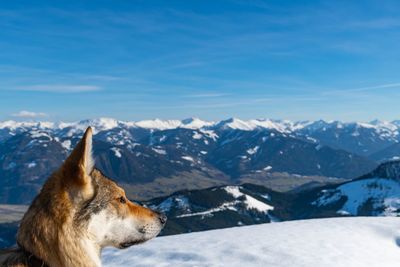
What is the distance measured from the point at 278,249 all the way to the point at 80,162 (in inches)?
595

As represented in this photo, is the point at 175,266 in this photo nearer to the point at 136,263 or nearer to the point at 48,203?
the point at 136,263

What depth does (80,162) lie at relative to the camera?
17.6 feet

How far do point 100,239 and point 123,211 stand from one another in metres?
0.77

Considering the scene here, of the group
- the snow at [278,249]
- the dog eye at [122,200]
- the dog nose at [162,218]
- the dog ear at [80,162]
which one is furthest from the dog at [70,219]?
the snow at [278,249]

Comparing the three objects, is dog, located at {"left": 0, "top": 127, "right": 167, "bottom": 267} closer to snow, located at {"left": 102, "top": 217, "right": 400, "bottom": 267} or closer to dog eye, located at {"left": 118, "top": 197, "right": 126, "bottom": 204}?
dog eye, located at {"left": 118, "top": 197, "right": 126, "bottom": 204}

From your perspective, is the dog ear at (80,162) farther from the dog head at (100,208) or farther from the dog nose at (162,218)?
the dog nose at (162,218)

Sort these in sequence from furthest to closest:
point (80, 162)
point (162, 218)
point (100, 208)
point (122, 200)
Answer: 1. point (162, 218)
2. point (122, 200)
3. point (100, 208)
4. point (80, 162)

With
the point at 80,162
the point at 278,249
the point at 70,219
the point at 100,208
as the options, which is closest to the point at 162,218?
the point at 100,208

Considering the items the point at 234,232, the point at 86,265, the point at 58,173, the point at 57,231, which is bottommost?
the point at 234,232

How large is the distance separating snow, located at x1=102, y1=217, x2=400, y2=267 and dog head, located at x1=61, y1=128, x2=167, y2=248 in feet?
32.3

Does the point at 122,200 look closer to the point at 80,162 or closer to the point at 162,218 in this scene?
the point at 162,218

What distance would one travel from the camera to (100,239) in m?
6.13

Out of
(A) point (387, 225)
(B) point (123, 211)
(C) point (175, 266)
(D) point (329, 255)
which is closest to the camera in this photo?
(B) point (123, 211)

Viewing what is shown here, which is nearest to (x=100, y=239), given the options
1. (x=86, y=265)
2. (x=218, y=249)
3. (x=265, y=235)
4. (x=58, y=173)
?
(x=86, y=265)
